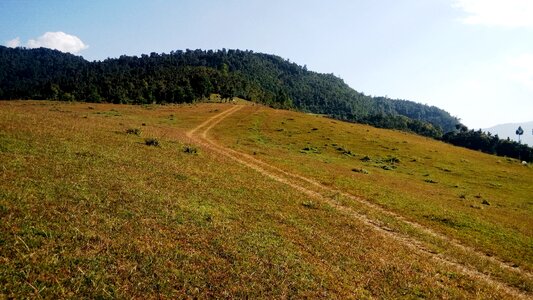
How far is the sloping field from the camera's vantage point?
13.1 metres

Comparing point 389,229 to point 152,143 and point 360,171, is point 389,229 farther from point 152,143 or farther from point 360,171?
point 360,171

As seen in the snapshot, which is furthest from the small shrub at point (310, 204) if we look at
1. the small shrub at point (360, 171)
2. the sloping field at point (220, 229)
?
the small shrub at point (360, 171)

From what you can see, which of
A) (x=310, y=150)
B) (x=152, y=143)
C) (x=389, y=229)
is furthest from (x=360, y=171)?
(x=152, y=143)

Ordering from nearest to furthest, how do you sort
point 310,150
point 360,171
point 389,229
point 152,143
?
point 389,229
point 152,143
point 360,171
point 310,150

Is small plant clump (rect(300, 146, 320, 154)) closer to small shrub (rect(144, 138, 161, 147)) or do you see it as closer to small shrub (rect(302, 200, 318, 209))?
small shrub (rect(144, 138, 161, 147))

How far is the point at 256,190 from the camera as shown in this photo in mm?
28609

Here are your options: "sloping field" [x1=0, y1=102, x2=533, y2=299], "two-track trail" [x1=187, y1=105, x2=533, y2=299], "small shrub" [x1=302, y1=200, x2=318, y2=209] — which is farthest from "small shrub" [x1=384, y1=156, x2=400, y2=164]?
"small shrub" [x1=302, y1=200, x2=318, y2=209]

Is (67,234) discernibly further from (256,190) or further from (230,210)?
(256,190)

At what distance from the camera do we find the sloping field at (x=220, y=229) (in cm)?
1307

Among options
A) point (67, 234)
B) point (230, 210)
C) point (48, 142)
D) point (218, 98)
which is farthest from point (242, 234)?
point (218, 98)

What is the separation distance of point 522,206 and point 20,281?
4736 centimetres

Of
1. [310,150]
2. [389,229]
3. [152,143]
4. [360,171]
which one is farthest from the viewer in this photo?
[310,150]

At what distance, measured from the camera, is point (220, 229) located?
60.0ft

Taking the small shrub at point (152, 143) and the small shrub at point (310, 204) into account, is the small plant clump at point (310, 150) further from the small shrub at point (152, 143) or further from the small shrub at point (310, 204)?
the small shrub at point (310, 204)
